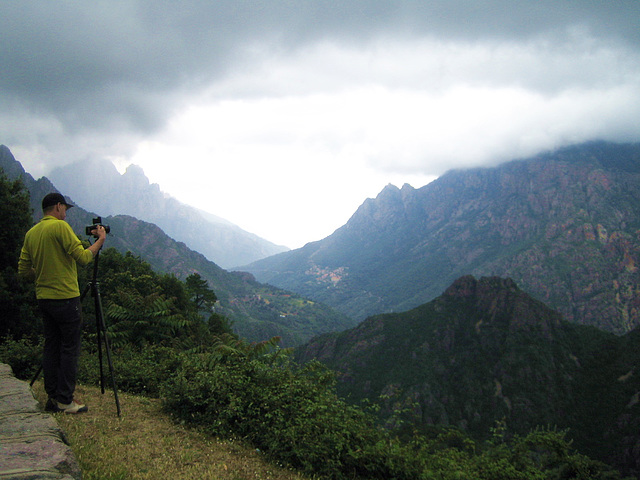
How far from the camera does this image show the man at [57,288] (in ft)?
17.1

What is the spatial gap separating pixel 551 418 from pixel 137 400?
4052 inches

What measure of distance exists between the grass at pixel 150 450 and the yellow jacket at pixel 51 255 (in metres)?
2.07

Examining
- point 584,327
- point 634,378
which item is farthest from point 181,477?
point 584,327

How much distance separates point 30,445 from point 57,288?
2664 millimetres

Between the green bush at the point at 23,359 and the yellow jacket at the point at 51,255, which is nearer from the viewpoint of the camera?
the yellow jacket at the point at 51,255

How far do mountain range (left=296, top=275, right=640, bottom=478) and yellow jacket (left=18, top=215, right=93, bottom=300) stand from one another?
67.9 m

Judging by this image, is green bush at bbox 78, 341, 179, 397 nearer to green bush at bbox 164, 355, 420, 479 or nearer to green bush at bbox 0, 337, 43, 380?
green bush at bbox 0, 337, 43, 380

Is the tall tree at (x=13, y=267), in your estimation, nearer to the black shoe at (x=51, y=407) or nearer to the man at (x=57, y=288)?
the black shoe at (x=51, y=407)

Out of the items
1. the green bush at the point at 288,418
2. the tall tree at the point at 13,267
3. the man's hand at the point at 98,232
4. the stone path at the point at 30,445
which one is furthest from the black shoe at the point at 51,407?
the tall tree at the point at 13,267

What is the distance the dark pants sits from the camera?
529 centimetres

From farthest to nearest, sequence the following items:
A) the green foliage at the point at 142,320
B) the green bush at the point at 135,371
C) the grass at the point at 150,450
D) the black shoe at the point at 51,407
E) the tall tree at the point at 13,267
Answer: the tall tree at the point at 13,267
the green foliage at the point at 142,320
the green bush at the point at 135,371
the black shoe at the point at 51,407
the grass at the point at 150,450

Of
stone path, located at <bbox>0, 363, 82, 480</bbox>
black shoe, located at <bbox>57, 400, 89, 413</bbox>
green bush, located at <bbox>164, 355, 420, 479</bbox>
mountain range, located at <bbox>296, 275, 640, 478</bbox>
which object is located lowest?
mountain range, located at <bbox>296, 275, 640, 478</bbox>

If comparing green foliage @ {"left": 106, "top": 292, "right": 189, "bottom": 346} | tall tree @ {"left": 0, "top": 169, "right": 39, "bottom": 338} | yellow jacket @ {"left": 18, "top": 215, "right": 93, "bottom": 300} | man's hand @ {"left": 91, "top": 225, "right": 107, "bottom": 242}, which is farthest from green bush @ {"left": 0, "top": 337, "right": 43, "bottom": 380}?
tall tree @ {"left": 0, "top": 169, "right": 39, "bottom": 338}

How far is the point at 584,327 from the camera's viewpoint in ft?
339
